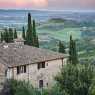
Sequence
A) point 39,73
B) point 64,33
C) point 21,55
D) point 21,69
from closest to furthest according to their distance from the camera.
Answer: point 21,69
point 39,73
point 21,55
point 64,33

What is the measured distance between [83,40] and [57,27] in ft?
85.1

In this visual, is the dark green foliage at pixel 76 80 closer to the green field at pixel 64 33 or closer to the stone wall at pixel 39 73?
the stone wall at pixel 39 73

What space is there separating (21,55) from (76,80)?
7077 mm

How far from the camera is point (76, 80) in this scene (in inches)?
946

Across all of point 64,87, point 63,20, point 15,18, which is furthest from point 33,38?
point 15,18

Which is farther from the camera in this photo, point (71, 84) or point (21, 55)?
point (21, 55)

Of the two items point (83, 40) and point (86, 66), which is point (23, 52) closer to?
point (86, 66)

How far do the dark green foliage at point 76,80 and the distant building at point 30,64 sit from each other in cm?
391

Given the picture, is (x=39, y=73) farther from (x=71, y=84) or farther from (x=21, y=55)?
(x=71, y=84)

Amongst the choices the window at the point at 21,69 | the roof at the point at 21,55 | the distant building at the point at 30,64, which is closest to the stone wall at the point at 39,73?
the distant building at the point at 30,64

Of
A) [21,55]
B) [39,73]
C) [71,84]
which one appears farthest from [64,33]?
[71,84]

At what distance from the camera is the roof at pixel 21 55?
27.5m

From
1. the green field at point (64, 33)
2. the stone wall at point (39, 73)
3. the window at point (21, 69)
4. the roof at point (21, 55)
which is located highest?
the roof at point (21, 55)

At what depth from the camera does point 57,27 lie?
393 ft
